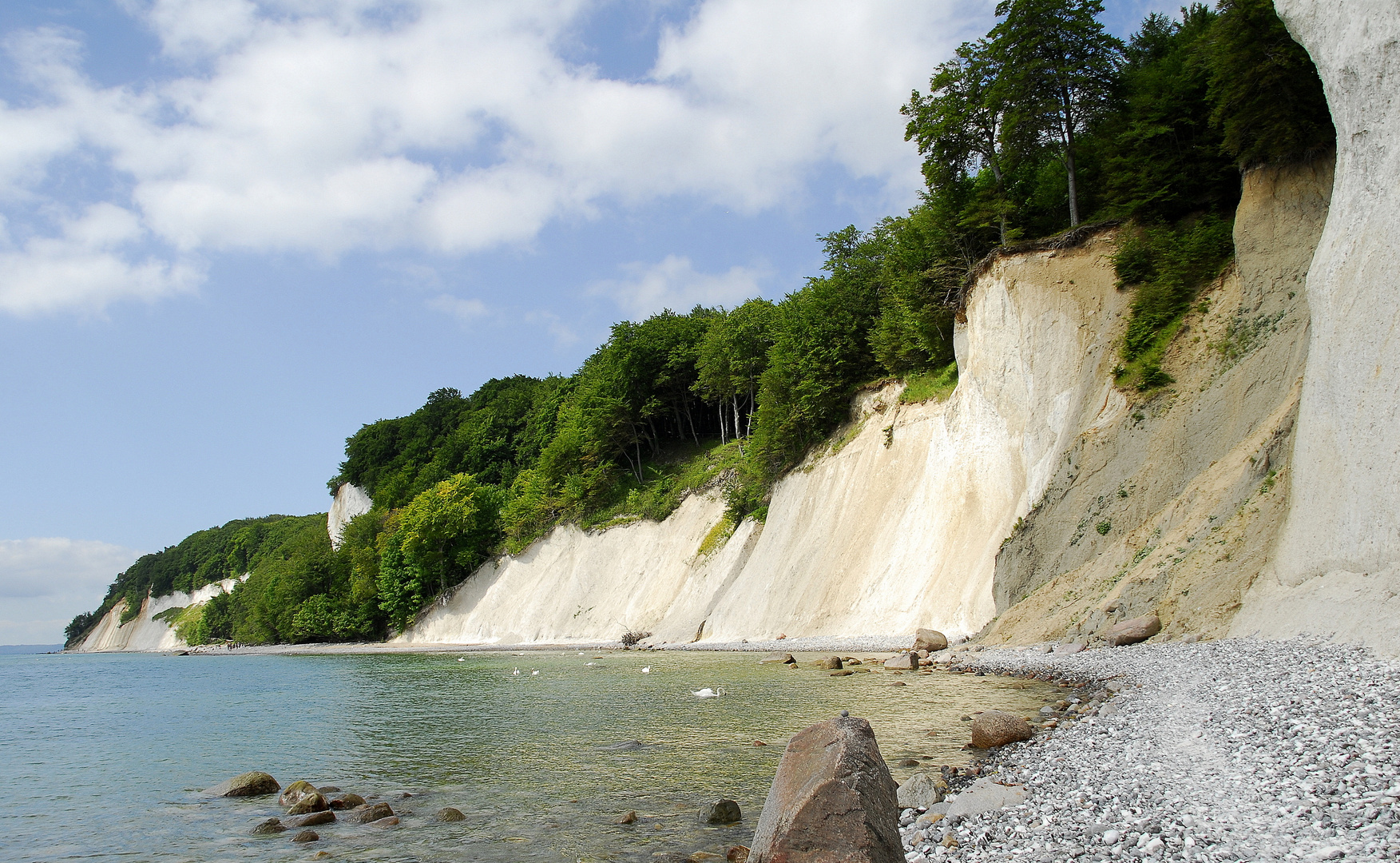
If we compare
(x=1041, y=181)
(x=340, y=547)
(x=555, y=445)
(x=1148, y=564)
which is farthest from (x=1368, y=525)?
Result: (x=340, y=547)

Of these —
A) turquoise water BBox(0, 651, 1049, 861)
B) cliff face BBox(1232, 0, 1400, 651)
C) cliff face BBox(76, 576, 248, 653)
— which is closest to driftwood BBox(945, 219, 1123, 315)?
cliff face BBox(1232, 0, 1400, 651)

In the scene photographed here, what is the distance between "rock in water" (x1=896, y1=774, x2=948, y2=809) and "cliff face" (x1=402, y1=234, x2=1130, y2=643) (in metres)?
18.2

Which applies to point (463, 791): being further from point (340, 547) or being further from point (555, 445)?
point (340, 547)

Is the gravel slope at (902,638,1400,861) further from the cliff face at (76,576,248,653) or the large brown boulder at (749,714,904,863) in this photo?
the cliff face at (76,576,248,653)

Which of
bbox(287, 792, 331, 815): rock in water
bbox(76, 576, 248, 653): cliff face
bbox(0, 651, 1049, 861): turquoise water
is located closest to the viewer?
bbox(0, 651, 1049, 861): turquoise water

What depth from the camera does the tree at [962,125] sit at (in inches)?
1225

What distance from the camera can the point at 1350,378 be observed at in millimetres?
12695

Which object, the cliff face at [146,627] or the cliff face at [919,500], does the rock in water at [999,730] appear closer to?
the cliff face at [919,500]

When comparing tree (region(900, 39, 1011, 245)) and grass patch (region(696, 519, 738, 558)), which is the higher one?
tree (region(900, 39, 1011, 245))

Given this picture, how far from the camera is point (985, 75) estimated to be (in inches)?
1244

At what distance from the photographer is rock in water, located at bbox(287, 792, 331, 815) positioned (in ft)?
32.6

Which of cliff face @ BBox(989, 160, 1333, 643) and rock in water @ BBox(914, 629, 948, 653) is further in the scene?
rock in water @ BBox(914, 629, 948, 653)

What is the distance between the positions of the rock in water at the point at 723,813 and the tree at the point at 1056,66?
2697cm

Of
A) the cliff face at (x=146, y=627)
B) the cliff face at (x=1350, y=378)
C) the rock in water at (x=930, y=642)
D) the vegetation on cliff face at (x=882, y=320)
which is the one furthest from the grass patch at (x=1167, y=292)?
the cliff face at (x=146, y=627)
